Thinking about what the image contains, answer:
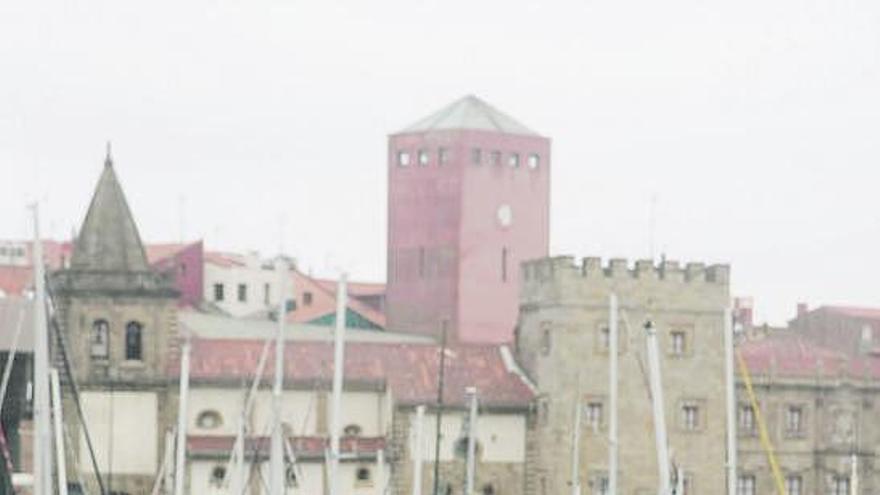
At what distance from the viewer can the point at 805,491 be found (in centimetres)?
9712

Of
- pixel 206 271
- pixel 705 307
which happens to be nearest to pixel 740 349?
pixel 705 307

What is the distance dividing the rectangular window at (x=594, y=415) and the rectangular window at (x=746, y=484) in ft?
16.7

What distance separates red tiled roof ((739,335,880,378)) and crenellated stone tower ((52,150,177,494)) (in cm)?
1871

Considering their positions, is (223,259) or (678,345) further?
(223,259)

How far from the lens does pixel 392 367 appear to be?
94000 mm

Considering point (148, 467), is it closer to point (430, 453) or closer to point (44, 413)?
point (430, 453)

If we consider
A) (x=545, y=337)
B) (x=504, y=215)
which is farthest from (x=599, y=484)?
(x=504, y=215)

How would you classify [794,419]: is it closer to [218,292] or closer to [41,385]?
[218,292]

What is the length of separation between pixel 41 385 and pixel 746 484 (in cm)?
5428

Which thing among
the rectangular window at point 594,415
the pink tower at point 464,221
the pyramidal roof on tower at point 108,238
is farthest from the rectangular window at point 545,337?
the pink tower at point 464,221

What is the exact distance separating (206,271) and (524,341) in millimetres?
37634

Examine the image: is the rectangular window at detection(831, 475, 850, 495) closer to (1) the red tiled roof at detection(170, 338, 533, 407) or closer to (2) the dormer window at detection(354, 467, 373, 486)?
(1) the red tiled roof at detection(170, 338, 533, 407)

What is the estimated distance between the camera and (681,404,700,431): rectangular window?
9412 centimetres

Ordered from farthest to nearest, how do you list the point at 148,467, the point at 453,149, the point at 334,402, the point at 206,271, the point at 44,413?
the point at 206,271 < the point at 453,149 < the point at 148,467 < the point at 334,402 < the point at 44,413
